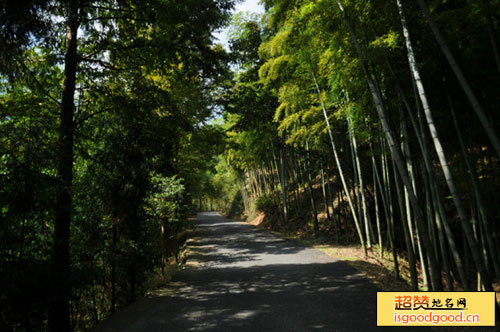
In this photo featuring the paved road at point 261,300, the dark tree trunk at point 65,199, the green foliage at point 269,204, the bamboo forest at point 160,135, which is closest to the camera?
the bamboo forest at point 160,135

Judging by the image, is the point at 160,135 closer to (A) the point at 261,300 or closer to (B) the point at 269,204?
(A) the point at 261,300

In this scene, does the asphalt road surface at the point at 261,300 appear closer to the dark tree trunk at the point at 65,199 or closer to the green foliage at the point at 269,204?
the dark tree trunk at the point at 65,199

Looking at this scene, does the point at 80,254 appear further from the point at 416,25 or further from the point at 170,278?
the point at 416,25

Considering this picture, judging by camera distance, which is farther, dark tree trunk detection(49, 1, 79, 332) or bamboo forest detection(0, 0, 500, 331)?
dark tree trunk detection(49, 1, 79, 332)

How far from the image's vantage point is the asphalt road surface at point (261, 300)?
9.82 ft

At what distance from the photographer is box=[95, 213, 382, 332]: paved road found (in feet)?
9.82

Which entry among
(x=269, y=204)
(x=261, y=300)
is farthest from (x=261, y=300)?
(x=269, y=204)

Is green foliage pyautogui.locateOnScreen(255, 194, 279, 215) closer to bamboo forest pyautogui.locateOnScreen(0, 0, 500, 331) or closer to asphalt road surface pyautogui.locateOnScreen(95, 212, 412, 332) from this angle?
asphalt road surface pyautogui.locateOnScreen(95, 212, 412, 332)

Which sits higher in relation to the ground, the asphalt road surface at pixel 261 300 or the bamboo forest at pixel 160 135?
the bamboo forest at pixel 160 135

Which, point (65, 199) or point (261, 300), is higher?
point (65, 199)

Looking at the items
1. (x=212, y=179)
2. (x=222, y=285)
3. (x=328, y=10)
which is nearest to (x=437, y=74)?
(x=328, y=10)

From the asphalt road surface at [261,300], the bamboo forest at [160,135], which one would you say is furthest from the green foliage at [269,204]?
the bamboo forest at [160,135]

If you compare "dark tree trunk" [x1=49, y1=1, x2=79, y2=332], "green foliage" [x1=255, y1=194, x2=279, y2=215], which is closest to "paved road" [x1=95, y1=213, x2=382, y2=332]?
"dark tree trunk" [x1=49, y1=1, x2=79, y2=332]

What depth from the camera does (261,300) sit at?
12.2 feet
